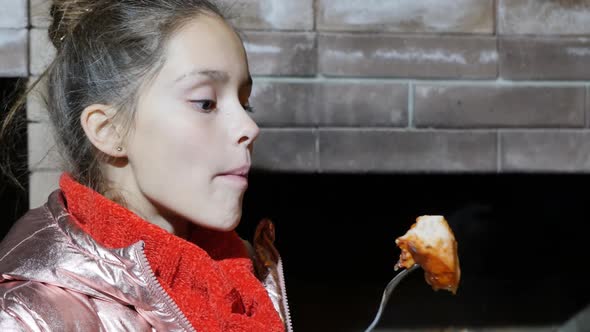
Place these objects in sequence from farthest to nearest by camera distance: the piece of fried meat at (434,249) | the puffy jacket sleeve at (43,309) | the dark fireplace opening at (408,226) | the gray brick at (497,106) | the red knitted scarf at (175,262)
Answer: the dark fireplace opening at (408,226) → the gray brick at (497,106) → the piece of fried meat at (434,249) → the red knitted scarf at (175,262) → the puffy jacket sleeve at (43,309)

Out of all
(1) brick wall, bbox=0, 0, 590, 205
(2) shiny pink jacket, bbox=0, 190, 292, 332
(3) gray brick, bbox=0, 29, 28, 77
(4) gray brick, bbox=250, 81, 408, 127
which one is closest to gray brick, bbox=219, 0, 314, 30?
(1) brick wall, bbox=0, 0, 590, 205

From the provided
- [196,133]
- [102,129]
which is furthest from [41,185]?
[196,133]

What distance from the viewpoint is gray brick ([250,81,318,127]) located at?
174cm

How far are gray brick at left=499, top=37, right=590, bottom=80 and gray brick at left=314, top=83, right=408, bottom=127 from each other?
0.26m

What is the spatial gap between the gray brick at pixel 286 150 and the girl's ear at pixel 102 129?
635 mm

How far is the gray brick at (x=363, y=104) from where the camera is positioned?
177 cm

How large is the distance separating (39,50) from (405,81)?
802 millimetres

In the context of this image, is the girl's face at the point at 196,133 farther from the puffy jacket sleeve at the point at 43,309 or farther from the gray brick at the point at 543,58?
the gray brick at the point at 543,58

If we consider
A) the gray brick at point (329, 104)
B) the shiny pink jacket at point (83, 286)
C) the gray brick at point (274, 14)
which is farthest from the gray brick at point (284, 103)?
the shiny pink jacket at point (83, 286)

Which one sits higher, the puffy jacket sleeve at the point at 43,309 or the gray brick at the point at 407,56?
the gray brick at the point at 407,56

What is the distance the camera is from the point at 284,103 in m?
1.75

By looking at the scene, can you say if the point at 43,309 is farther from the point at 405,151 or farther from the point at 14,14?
the point at 405,151

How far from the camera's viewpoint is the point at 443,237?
1.18 metres

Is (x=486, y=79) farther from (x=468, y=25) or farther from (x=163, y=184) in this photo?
(x=163, y=184)
